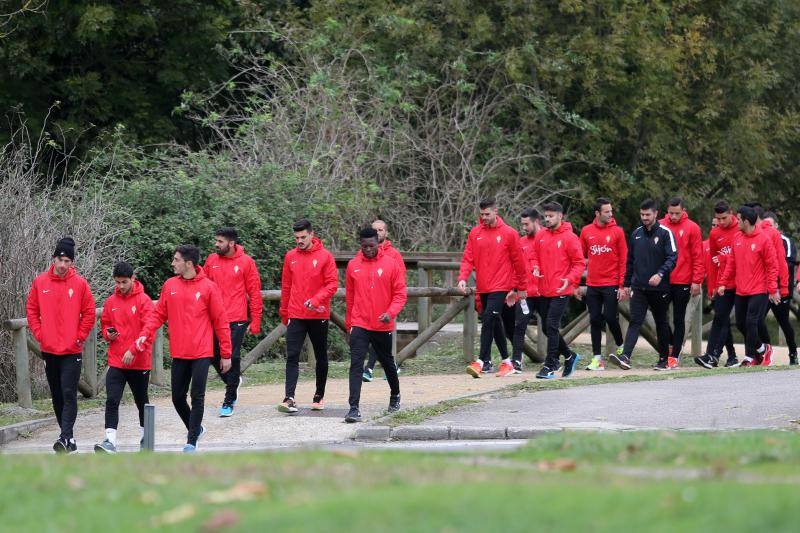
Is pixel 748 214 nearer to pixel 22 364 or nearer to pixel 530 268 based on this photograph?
pixel 530 268

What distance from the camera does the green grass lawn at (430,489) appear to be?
623 centimetres

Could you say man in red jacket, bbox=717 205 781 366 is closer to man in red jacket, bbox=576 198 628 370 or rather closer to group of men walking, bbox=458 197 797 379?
group of men walking, bbox=458 197 797 379

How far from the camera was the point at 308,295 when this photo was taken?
46.7 feet

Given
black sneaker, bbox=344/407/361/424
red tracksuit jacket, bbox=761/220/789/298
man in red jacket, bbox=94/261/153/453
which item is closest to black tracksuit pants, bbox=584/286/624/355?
red tracksuit jacket, bbox=761/220/789/298

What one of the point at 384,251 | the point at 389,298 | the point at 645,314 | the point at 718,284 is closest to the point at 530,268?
the point at 645,314

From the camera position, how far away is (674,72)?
96.3 feet

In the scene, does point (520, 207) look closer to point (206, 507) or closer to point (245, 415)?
point (245, 415)

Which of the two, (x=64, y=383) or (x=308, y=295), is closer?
(x=64, y=383)

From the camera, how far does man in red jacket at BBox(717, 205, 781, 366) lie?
1741 centimetres

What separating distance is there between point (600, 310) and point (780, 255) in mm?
2457

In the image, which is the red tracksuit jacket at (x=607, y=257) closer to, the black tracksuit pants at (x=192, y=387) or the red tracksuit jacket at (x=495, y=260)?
the red tracksuit jacket at (x=495, y=260)

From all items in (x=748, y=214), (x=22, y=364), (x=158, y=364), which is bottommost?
(x=158, y=364)

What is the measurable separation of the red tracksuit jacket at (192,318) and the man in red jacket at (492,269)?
466 cm

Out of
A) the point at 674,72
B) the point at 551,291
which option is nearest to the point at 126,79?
the point at 674,72
